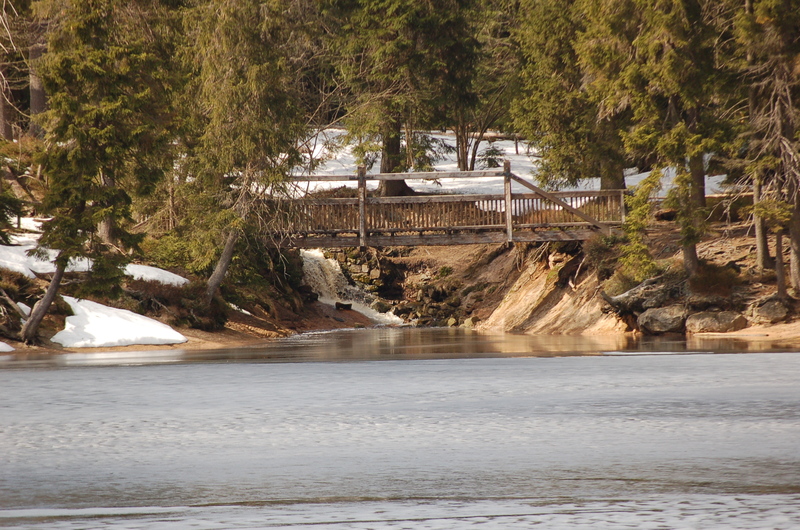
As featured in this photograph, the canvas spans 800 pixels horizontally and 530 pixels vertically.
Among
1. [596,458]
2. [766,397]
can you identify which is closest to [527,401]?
[766,397]

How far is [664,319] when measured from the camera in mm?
23578

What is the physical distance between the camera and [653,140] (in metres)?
24.1

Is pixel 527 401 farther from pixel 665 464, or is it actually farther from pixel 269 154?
pixel 269 154

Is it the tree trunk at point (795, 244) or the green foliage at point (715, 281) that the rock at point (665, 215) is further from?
the tree trunk at point (795, 244)

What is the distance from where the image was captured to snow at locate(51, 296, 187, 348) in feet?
70.3

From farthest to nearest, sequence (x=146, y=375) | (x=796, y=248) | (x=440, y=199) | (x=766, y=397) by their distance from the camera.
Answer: (x=440, y=199) → (x=796, y=248) → (x=146, y=375) → (x=766, y=397)

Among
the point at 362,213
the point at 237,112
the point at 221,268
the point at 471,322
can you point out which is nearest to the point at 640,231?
the point at 362,213

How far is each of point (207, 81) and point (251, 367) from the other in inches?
511

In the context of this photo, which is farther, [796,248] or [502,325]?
[502,325]

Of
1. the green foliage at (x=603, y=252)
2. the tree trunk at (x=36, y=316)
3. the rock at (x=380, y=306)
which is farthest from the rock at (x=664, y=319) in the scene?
the rock at (x=380, y=306)

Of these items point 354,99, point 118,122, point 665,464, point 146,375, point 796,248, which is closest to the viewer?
point 665,464

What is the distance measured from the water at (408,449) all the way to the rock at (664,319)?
35.1 ft

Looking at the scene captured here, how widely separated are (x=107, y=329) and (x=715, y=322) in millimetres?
14429

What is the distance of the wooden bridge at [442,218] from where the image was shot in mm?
28625
